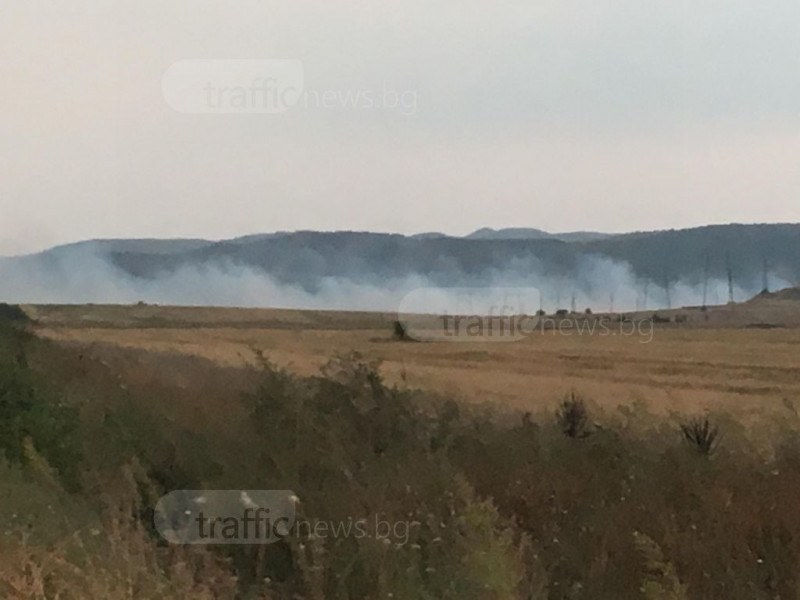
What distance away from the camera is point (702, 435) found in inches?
402

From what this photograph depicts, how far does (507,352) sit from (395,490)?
17859 mm

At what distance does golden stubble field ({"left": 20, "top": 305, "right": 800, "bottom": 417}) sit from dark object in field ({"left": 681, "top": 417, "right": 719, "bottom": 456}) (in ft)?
6.82

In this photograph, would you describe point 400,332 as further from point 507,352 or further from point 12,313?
point 12,313

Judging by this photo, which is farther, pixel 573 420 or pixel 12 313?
pixel 12 313

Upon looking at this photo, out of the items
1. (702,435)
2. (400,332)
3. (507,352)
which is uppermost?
(400,332)

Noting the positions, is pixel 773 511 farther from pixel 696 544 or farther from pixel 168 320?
pixel 168 320

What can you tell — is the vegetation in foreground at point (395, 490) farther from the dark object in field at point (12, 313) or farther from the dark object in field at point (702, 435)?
the dark object in field at point (12, 313)

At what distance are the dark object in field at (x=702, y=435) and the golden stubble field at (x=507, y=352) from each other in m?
2.08

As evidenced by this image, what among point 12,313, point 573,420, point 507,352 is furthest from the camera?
point 507,352

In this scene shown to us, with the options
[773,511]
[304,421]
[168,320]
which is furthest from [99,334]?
[773,511]

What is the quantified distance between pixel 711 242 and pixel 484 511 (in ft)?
62.0

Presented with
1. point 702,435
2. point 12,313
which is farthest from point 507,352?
point 702,435

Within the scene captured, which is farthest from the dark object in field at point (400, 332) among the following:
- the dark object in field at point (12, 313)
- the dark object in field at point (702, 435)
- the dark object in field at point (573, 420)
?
the dark object in field at point (702, 435)

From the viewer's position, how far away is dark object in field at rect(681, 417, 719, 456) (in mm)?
9691
